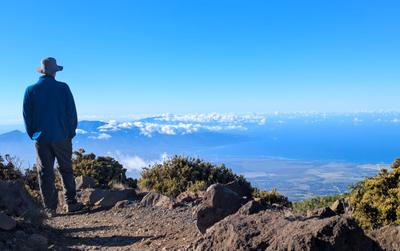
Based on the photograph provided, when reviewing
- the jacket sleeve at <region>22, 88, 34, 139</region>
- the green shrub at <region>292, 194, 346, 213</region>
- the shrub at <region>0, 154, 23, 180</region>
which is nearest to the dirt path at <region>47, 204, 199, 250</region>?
the jacket sleeve at <region>22, 88, 34, 139</region>

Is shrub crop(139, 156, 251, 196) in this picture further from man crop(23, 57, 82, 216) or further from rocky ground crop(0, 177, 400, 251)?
man crop(23, 57, 82, 216)

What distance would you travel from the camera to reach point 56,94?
29.2 ft

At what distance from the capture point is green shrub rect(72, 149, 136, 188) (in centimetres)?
1328

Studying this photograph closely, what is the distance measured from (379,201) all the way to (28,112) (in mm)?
5976

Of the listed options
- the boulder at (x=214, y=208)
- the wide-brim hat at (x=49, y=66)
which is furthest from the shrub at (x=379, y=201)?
the wide-brim hat at (x=49, y=66)

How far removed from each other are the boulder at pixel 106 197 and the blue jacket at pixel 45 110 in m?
1.48

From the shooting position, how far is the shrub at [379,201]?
632cm

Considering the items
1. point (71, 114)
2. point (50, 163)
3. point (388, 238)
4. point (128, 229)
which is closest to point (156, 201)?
point (128, 229)

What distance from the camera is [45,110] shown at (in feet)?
28.9

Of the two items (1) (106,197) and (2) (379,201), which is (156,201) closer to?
(1) (106,197)

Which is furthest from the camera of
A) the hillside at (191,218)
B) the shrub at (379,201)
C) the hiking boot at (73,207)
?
the hiking boot at (73,207)

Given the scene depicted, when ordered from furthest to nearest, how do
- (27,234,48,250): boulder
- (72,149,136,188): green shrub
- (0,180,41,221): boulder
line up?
1. (72,149,136,188): green shrub
2. (0,180,41,221): boulder
3. (27,234,48,250): boulder

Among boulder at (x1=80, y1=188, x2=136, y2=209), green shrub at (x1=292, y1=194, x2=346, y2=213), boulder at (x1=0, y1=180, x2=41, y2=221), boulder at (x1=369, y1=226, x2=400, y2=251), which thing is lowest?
green shrub at (x1=292, y1=194, x2=346, y2=213)

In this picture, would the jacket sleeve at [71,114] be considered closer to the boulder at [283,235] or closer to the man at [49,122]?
the man at [49,122]
